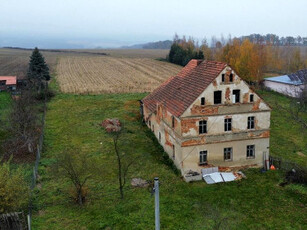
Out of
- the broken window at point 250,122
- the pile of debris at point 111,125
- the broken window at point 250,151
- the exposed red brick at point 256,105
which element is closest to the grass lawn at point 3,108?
the pile of debris at point 111,125

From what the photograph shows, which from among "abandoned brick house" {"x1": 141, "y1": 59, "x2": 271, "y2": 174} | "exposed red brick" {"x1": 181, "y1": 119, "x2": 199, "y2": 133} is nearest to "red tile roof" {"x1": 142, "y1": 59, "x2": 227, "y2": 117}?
"abandoned brick house" {"x1": 141, "y1": 59, "x2": 271, "y2": 174}

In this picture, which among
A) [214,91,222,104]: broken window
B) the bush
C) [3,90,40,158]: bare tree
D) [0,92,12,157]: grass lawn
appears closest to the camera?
the bush

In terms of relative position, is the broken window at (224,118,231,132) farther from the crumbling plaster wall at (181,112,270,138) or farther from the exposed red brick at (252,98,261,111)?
the exposed red brick at (252,98,261,111)

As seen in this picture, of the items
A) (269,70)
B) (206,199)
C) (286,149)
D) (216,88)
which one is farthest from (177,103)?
(269,70)

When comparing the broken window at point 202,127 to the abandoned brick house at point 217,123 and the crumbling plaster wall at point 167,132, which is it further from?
A: the crumbling plaster wall at point 167,132

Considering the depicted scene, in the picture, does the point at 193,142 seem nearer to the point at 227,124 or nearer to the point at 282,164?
the point at 227,124

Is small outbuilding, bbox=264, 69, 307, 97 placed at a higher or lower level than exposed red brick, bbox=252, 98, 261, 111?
lower

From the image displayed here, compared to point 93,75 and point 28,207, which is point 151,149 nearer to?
point 28,207

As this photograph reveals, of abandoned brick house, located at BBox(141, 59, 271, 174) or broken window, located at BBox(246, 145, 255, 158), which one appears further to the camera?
broken window, located at BBox(246, 145, 255, 158)
